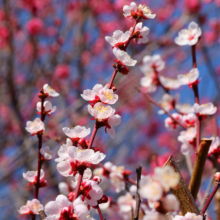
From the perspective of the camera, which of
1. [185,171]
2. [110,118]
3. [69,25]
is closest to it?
[110,118]

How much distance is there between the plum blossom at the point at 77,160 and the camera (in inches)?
27.5

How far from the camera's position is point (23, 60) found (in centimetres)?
475

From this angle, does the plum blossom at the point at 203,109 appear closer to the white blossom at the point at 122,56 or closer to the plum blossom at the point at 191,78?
the plum blossom at the point at 191,78

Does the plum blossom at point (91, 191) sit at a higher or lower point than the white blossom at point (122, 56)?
lower

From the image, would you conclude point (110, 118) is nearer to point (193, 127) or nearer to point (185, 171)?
point (193, 127)

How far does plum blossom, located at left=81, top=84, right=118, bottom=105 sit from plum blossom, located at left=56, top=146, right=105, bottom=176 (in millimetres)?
173

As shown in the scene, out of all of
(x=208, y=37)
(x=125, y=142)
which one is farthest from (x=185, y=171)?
(x=208, y=37)

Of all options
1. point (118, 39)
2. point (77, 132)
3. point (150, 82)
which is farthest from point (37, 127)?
point (150, 82)

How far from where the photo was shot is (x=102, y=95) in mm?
806

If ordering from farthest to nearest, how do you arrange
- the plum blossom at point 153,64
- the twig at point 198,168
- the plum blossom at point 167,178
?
the plum blossom at point 153,64
the twig at point 198,168
the plum blossom at point 167,178

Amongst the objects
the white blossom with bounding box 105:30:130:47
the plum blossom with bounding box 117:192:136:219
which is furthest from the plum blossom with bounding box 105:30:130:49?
the plum blossom with bounding box 117:192:136:219

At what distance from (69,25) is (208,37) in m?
2.69

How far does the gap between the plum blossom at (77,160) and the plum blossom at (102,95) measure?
0.57 ft

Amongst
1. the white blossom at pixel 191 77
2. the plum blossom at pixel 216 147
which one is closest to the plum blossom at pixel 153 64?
the white blossom at pixel 191 77
